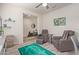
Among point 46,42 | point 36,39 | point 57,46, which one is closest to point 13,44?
point 36,39

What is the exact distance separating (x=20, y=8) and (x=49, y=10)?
0.46 m

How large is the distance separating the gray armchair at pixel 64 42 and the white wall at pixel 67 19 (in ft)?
0.24

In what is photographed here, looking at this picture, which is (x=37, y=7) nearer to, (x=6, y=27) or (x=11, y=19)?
(x=11, y=19)

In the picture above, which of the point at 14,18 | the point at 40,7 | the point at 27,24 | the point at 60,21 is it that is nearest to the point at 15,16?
the point at 14,18

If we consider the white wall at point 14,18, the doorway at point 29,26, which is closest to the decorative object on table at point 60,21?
the doorway at point 29,26

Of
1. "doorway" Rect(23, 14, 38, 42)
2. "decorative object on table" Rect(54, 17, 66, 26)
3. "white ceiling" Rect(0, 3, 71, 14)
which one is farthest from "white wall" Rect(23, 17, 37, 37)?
"decorative object on table" Rect(54, 17, 66, 26)

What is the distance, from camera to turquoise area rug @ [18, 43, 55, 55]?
6.70ft

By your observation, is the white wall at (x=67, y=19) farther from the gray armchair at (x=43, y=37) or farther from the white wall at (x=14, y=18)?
the white wall at (x=14, y=18)

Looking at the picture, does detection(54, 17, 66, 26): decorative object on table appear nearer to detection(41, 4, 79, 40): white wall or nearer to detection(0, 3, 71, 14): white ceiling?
detection(41, 4, 79, 40): white wall

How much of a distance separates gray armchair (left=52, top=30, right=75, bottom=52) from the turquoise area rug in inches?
6.4

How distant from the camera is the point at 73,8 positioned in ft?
6.64

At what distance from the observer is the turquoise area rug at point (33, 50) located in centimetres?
204

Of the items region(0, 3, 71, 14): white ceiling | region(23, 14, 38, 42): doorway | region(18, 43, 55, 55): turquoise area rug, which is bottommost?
region(18, 43, 55, 55): turquoise area rug

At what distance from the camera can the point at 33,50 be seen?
2.05m
